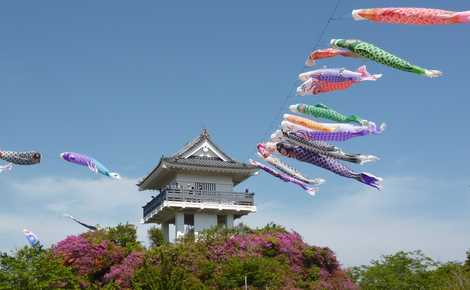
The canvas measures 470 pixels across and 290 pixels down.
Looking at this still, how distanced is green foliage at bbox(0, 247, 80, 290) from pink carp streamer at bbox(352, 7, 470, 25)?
1770 cm

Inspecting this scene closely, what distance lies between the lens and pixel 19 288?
2558cm

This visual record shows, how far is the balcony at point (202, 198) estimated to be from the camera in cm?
3706

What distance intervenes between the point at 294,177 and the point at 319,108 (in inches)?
151

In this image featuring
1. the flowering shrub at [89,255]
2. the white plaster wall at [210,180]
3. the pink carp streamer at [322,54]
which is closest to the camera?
the pink carp streamer at [322,54]

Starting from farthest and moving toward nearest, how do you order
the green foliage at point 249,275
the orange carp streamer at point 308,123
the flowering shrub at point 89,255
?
the flowering shrub at point 89,255, the green foliage at point 249,275, the orange carp streamer at point 308,123

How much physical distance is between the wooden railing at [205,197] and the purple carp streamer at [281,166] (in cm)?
1512

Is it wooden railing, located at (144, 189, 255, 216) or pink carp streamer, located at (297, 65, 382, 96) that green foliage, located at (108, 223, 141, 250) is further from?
pink carp streamer, located at (297, 65, 382, 96)

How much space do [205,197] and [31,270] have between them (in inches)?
521

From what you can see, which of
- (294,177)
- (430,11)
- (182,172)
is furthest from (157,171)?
(430,11)

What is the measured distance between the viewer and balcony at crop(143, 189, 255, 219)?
37062mm

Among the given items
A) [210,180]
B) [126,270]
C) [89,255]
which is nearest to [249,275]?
[126,270]

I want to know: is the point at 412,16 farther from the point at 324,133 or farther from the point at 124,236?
the point at 124,236

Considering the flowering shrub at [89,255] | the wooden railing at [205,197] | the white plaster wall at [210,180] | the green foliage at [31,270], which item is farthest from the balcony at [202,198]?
the green foliage at [31,270]

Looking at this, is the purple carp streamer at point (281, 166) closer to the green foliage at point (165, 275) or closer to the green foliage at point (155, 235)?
the green foliage at point (165, 275)
